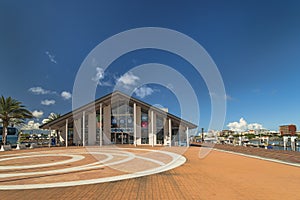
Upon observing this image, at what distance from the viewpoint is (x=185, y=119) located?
2481cm

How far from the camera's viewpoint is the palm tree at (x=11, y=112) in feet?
92.7

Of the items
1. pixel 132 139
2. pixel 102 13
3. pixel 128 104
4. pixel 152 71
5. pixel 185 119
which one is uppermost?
pixel 102 13

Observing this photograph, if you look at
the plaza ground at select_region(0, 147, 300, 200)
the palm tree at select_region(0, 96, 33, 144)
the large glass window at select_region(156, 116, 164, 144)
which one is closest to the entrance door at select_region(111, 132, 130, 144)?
the large glass window at select_region(156, 116, 164, 144)

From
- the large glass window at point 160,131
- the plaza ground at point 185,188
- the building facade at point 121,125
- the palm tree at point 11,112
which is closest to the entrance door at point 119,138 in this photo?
the building facade at point 121,125

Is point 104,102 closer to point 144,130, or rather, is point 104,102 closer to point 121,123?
point 121,123

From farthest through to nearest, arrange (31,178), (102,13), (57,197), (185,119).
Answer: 1. (185,119)
2. (102,13)
3. (31,178)
4. (57,197)

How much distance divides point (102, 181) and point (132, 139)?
19.8 meters

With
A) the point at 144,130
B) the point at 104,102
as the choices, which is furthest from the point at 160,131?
the point at 104,102

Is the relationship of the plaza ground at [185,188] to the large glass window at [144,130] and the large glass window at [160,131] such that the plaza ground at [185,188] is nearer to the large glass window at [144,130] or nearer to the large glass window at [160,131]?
the large glass window at [160,131]

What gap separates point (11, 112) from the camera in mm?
28859

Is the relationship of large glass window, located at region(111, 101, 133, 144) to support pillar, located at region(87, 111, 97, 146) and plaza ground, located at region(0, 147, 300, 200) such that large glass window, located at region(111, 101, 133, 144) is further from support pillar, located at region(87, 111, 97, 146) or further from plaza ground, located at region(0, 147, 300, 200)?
plaza ground, located at region(0, 147, 300, 200)

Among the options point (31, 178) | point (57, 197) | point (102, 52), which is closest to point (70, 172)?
point (31, 178)

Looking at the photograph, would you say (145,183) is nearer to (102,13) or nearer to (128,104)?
(102,13)

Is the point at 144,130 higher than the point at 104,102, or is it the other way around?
the point at 104,102
